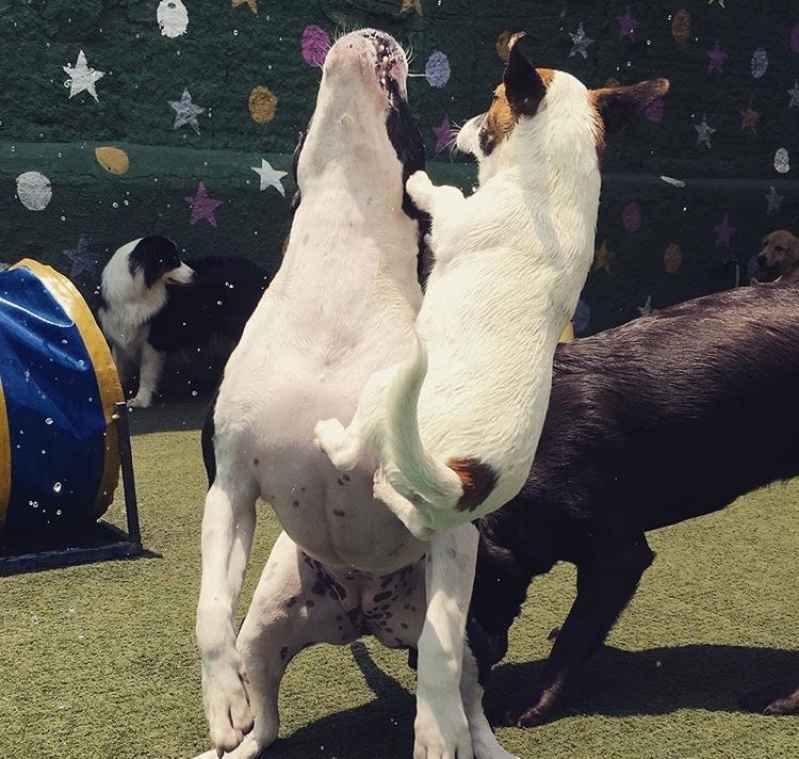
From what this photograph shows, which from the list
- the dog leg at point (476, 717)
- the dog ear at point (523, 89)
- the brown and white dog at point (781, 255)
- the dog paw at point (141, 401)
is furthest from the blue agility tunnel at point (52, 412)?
the brown and white dog at point (781, 255)

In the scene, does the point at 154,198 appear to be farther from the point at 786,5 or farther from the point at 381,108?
the point at 786,5

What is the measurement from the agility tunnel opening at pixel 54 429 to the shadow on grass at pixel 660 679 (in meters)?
1.66

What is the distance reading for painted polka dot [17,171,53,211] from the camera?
6.36 metres

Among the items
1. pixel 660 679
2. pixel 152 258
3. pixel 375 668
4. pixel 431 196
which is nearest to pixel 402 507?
pixel 431 196

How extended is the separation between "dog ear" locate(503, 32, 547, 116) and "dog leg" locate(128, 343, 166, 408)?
17.2 feet

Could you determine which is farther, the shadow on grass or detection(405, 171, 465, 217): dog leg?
the shadow on grass

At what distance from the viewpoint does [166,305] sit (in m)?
6.78

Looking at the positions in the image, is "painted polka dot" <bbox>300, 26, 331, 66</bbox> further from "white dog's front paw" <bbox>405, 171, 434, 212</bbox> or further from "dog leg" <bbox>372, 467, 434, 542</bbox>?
"dog leg" <bbox>372, 467, 434, 542</bbox>

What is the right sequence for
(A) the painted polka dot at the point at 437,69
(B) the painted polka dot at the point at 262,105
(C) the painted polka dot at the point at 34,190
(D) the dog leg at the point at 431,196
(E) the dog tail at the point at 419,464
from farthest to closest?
(A) the painted polka dot at the point at 437,69 < (B) the painted polka dot at the point at 262,105 < (C) the painted polka dot at the point at 34,190 < (D) the dog leg at the point at 431,196 < (E) the dog tail at the point at 419,464

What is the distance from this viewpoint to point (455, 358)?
5.66 ft

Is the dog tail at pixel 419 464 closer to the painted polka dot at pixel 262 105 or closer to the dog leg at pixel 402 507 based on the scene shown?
the dog leg at pixel 402 507

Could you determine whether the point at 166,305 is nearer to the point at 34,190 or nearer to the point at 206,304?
the point at 206,304

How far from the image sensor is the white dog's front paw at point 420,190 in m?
1.98

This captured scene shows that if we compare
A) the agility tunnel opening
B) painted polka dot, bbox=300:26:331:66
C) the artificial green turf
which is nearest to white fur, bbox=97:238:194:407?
painted polka dot, bbox=300:26:331:66
